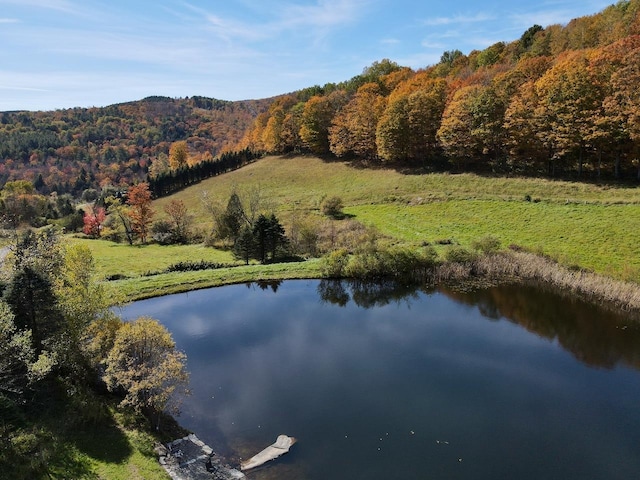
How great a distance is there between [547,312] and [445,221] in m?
22.0

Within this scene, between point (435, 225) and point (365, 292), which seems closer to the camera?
point (365, 292)

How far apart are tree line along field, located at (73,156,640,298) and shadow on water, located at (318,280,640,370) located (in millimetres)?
4784

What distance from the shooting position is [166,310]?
36.7 metres

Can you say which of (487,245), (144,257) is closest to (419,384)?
(487,245)

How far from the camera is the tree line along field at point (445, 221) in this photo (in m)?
41.0

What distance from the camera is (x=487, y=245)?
1684 inches

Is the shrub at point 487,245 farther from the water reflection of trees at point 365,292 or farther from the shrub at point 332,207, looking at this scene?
the shrub at point 332,207

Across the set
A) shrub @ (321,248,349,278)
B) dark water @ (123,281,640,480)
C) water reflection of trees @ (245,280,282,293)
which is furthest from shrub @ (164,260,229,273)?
shrub @ (321,248,349,278)

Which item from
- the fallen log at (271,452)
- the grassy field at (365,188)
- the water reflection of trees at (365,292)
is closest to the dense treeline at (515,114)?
the grassy field at (365,188)

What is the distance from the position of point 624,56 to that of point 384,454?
58144 millimetres

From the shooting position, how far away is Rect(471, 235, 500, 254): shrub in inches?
1683

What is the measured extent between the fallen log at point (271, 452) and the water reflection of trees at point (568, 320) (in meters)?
19.3

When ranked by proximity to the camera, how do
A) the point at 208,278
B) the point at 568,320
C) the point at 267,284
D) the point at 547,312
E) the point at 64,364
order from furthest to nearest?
the point at 208,278 → the point at 267,284 → the point at 547,312 → the point at 568,320 → the point at 64,364

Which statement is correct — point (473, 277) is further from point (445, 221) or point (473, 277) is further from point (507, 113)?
point (507, 113)
